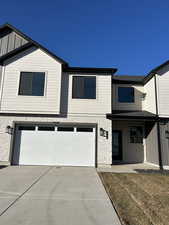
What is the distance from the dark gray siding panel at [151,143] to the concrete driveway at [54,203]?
5.77 metres

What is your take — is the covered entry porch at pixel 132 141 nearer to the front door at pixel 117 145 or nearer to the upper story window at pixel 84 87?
the front door at pixel 117 145

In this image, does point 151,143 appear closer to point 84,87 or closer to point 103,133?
point 103,133

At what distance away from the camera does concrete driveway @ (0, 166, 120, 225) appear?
3.60 metres

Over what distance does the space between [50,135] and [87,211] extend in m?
7.01

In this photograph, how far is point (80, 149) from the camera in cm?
1052

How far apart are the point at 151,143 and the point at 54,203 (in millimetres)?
8892

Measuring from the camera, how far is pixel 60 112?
10820 millimetres

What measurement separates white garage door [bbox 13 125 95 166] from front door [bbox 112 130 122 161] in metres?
2.78

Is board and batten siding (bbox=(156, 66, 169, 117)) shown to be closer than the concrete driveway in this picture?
No

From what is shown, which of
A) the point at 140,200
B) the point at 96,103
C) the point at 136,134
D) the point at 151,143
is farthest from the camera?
the point at 136,134

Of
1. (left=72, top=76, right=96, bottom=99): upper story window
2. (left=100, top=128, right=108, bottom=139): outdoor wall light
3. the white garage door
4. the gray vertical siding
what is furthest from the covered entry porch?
the gray vertical siding

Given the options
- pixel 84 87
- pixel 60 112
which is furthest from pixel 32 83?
pixel 84 87

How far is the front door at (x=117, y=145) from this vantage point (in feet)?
41.6

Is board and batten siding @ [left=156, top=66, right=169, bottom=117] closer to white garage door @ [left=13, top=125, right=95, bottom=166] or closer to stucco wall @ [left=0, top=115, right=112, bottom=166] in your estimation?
stucco wall @ [left=0, top=115, right=112, bottom=166]
